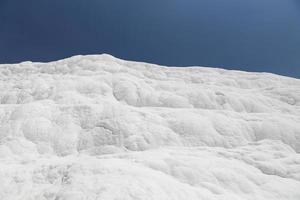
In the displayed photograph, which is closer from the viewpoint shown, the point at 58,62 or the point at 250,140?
the point at 250,140

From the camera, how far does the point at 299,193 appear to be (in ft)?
65.6

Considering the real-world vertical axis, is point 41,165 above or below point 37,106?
below

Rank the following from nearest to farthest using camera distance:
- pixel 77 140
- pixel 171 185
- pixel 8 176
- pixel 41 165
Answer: pixel 171 185
pixel 8 176
pixel 41 165
pixel 77 140

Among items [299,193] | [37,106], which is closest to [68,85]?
[37,106]

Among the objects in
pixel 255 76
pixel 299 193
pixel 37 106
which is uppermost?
pixel 255 76

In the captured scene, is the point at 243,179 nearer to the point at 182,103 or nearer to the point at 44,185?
the point at 44,185

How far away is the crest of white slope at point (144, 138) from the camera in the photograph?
707 inches

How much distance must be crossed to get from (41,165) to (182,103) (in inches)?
874

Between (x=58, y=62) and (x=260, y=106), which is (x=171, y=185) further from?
(x=58, y=62)

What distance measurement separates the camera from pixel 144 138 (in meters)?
28.0

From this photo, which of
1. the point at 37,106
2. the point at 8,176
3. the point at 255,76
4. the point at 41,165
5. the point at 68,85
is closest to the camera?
the point at 8,176

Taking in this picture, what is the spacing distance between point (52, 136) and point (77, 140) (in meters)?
2.14

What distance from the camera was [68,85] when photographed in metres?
43.5

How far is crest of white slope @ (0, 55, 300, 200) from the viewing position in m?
18.0
